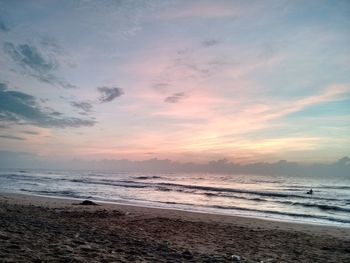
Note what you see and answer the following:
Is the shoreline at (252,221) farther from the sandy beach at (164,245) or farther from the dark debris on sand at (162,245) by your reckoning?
the dark debris on sand at (162,245)

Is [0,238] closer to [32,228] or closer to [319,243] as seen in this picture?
[32,228]

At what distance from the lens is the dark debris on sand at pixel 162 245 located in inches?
277

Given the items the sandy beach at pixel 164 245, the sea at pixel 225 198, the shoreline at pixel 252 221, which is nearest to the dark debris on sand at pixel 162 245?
the sandy beach at pixel 164 245

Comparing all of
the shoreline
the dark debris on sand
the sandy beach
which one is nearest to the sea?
the shoreline

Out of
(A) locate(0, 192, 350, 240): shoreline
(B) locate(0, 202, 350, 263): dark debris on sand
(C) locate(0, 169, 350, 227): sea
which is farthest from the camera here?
(C) locate(0, 169, 350, 227): sea

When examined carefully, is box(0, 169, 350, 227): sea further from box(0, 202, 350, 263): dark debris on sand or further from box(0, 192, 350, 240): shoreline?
box(0, 202, 350, 263): dark debris on sand

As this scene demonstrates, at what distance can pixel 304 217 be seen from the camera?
70.8 feet

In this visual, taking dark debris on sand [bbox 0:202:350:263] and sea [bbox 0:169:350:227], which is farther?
sea [bbox 0:169:350:227]

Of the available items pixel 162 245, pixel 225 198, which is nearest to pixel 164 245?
pixel 162 245

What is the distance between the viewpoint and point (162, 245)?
918 cm

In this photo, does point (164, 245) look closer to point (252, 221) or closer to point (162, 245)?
point (162, 245)

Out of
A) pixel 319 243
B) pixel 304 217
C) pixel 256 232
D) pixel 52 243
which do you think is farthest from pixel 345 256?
pixel 304 217

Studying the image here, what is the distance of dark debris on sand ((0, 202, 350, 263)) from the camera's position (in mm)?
7046

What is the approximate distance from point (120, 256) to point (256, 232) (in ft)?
27.7
